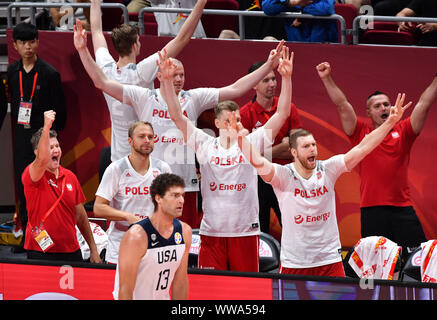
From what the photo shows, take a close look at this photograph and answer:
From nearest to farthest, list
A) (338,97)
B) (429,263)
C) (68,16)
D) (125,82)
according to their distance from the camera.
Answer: (429,263), (338,97), (125,82), (68,16)

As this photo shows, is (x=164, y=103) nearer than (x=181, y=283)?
No

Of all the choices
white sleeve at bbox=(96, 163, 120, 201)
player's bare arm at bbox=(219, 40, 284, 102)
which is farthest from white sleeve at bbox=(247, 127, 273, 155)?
white sleeve at bbox=(96, 163, 120, 201)

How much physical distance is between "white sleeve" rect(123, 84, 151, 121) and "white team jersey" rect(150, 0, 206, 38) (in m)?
1.65

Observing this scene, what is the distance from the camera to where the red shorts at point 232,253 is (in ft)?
26.4

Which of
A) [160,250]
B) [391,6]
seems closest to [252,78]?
[160,250]

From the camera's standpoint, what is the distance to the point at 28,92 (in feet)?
32.0

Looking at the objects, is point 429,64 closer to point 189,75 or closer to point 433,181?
point 433,181

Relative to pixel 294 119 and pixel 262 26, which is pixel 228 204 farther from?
pixel 262 26

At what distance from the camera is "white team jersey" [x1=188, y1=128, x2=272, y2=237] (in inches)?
313

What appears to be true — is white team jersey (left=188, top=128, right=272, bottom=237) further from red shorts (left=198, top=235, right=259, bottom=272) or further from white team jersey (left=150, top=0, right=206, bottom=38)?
white team jersey (left=150, top=0, right=206, bottom=38)

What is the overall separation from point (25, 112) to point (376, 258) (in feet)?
14.7
